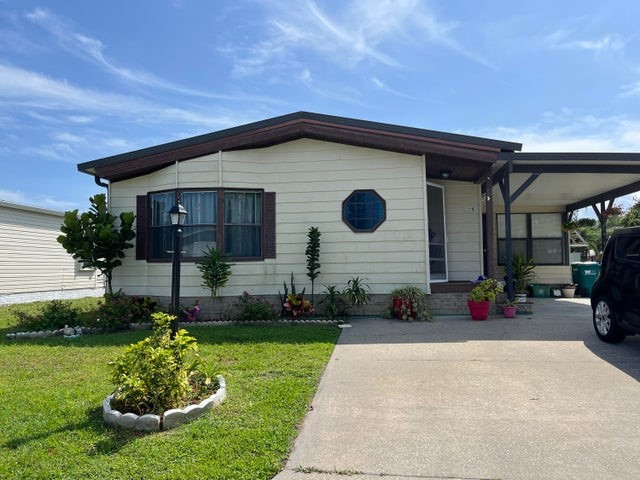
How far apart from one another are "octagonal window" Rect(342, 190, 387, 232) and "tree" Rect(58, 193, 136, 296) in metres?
4.55

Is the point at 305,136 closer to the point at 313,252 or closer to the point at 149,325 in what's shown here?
the point at 313,252

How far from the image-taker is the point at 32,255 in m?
15.0

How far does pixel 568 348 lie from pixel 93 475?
5.91 meters

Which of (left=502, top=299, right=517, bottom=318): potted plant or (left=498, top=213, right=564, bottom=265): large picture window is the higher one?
(left=498, top=213, right=564, bottom=265): large picture window

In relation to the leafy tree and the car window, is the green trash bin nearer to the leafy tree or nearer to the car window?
the car window

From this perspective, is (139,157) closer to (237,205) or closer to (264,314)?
(237,205)

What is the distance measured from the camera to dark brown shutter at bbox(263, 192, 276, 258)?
9.15 m

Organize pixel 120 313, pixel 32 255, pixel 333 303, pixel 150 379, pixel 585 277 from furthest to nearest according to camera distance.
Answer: pixel 32 255, pixel 585 277, pixel 333 303, pixel 120 313, pixel 150 379

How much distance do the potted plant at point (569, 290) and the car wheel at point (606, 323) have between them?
25.4ft

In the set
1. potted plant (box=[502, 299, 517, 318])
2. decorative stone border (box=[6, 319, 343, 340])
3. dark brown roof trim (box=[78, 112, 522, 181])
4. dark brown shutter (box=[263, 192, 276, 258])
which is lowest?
decorative stone border (box=[6, 319, 343, 340])

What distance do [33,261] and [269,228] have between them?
1054 cm

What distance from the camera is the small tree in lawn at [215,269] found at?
28.4 ft

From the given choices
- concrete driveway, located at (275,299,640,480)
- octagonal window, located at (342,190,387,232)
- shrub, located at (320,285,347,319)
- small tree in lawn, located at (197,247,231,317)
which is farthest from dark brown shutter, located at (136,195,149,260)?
concrete driveway, located at (275,299,640,480)

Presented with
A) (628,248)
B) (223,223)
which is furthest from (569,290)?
(223,223)
